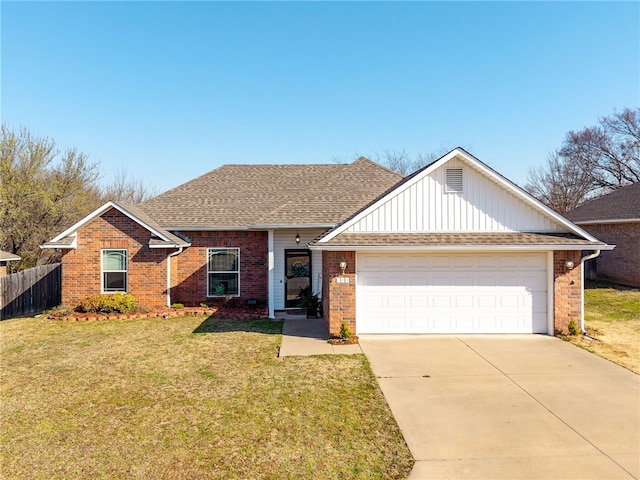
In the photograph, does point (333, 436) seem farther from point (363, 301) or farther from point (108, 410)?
point (363, 301)

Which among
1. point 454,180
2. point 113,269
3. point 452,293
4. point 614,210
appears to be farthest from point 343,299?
point 614,210

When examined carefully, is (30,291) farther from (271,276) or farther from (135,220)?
(271,276)

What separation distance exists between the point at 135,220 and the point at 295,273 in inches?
228

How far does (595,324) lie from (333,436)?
406 inches

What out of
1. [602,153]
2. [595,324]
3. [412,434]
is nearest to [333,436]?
[412,434]

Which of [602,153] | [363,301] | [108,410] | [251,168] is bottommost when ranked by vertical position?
[108,410]

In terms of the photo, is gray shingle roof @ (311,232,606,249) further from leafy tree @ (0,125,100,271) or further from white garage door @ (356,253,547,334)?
leafy tree @ (0,125,100,271)

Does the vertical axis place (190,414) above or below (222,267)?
below

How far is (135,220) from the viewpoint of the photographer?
42.5ft

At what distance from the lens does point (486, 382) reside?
6.84 meters

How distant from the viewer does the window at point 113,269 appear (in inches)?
521

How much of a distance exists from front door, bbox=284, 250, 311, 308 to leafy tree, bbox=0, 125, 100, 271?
44.0 ft

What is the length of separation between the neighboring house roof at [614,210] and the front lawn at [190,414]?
16808mm

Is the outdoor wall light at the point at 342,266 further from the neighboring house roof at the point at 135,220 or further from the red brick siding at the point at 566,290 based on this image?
the neighboring house roof at the point at 135,220
